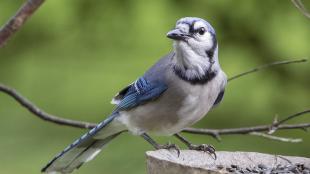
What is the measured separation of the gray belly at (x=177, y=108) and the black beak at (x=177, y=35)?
0.20 meters

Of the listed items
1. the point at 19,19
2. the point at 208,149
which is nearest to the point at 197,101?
the point at 208,149

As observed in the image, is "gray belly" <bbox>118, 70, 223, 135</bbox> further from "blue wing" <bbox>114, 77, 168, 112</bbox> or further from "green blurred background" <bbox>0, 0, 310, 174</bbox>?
"green blurred background" <bbox>0, 0, 310, 174</bbox>

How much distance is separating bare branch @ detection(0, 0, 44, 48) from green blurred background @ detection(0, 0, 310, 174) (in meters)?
1.72

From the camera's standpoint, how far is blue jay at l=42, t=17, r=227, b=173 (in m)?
2.34

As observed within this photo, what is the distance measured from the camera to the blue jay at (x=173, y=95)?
234 centimetres

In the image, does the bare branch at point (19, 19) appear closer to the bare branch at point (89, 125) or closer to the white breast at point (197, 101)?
the bare branch at point (89, 125)

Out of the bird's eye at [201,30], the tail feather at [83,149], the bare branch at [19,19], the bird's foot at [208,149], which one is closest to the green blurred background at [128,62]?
the tail feather at [83,149]

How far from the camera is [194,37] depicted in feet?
7.58

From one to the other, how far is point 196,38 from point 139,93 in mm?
339

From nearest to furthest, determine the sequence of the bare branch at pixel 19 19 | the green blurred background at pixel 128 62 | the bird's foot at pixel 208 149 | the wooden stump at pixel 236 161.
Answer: the bare branch at pixel 19 19, the wooden stump at pixel 236 161, the bird's foot at pixel 208 149, the green blurred background at pixel 128 62

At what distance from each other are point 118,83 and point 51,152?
0.40 m

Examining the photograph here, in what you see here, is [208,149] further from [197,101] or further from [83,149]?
[83,149]

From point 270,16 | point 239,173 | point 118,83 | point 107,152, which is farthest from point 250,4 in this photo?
point 239,173

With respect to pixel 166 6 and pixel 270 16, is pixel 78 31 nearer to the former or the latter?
pixel 166 6
